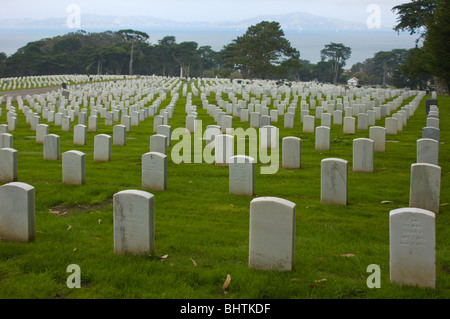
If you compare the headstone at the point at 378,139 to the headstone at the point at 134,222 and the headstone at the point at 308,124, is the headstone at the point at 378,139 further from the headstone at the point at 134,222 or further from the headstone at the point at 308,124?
the headstone at the point at 134,222

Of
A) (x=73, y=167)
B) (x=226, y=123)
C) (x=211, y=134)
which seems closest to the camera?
(x=73, y=167)

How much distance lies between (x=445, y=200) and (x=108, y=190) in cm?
645

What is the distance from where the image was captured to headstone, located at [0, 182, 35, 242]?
22.4 feet

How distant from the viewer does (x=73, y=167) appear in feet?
34.0

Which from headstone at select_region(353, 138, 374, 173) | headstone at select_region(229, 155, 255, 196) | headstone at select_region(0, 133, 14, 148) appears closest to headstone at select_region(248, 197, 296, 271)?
headstone at select_region(229, 155, 255, 196)

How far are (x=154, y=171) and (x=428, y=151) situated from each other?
6.03 m

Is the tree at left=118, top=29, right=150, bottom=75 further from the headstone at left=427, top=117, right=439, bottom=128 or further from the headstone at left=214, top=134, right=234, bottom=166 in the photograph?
the headstone at left=214, top=134, right=234, bottom=166

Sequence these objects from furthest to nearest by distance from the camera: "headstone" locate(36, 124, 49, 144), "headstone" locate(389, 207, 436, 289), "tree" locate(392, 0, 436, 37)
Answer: "tree" locate(392, 0, 436, 37)
"headstone" locate(36, 124, 49, 144)
"headstone" locate(389, 207, 436, 289)

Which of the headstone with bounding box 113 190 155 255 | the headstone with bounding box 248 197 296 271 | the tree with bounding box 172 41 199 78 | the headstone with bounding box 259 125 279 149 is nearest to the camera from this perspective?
the headstone with bounding box 248 197 296 271

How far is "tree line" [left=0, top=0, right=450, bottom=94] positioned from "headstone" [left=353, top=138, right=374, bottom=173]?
35.6 meters

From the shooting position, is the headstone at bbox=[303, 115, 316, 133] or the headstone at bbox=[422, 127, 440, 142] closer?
the headstone at bbox=[422, 127, 440, 142]

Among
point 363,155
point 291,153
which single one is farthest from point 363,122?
point 363,155

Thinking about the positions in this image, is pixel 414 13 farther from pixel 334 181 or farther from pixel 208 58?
pixel 208 58
